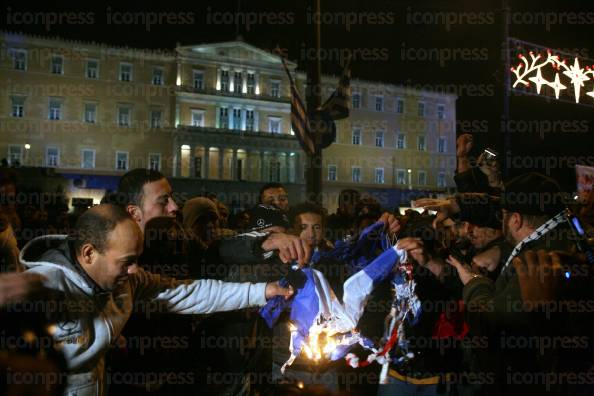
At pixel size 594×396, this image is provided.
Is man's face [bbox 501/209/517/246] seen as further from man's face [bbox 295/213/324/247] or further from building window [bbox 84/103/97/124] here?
building window [bbox 84/103/97/124]

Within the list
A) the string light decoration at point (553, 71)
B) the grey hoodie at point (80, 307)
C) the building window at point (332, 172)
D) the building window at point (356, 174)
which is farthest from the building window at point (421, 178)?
Result: the grey hoodie at point (80, 307)

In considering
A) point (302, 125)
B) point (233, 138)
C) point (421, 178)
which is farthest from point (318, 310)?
point (421, 178)

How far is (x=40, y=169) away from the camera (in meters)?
40.5

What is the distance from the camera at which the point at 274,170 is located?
5522 centimetres

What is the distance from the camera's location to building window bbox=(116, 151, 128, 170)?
161 feet

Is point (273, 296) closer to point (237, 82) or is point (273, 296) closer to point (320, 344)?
point (320, 344)

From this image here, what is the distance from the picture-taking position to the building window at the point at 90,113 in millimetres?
49375

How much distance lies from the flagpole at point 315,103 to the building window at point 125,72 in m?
49.9

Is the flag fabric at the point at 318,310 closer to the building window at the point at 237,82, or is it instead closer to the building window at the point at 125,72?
the building window at the point at 125,72

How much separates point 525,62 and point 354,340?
321 inches

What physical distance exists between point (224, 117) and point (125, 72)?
11859 mm

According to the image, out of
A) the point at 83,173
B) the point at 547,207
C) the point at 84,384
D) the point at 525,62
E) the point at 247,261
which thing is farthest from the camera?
the point at 83,173

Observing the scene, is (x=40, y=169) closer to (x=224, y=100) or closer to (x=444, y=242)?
(x=224, y=100)

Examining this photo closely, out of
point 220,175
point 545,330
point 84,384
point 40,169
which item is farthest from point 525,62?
point 220,175
